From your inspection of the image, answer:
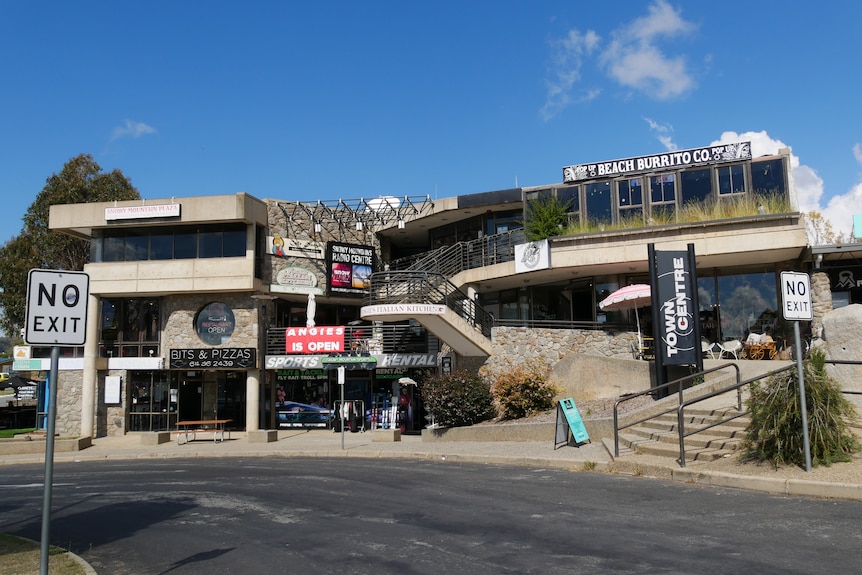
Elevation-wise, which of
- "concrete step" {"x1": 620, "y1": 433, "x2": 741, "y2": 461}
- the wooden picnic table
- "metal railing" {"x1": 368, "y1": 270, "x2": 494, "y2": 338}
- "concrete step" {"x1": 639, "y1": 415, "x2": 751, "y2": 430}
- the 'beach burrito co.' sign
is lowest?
the wooden picnic table

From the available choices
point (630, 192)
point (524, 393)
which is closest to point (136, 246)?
point (524, 393)

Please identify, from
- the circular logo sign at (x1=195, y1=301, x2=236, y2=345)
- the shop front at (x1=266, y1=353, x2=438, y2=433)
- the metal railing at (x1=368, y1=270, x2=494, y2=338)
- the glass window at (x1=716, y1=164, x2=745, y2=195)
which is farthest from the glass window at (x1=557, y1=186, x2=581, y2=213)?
the circular logo sign at (x1=195, y1=301, x2=236, y2=345)

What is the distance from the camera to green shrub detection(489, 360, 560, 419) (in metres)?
20.1

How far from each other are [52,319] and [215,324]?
2488cm

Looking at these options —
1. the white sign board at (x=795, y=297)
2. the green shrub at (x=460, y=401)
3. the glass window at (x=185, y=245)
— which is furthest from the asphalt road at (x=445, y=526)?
the glass window at (x=185, y=245)

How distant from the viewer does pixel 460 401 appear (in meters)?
20.8

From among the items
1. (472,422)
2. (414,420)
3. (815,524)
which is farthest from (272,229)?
(815,524)

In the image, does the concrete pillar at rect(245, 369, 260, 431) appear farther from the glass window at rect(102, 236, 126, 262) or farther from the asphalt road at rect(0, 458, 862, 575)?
the asphalt road at rect(0, 458, 862, 575)

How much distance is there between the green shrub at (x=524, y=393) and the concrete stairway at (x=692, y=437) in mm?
4518

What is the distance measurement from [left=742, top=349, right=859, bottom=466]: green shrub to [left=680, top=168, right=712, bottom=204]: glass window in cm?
1278

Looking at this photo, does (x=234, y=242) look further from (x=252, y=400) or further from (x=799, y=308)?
(x=799, y=308)

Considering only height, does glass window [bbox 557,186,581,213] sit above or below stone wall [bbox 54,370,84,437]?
above

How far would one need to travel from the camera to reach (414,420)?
28875 millimetres

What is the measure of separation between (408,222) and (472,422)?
13728 millimetres
